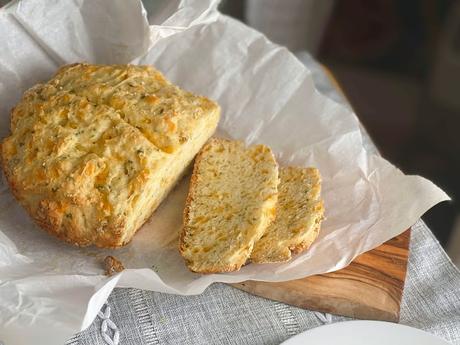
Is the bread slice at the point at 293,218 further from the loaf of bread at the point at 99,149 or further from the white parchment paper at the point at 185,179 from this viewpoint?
the loaf of bread at the point at 99,149

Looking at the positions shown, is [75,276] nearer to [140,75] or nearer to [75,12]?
[140,75]

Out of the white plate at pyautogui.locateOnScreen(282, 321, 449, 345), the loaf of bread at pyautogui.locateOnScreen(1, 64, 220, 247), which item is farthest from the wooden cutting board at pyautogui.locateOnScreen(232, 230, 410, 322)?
the loaf of bread at pyautogui.locateOnScreen(1, 64, 220, 247)

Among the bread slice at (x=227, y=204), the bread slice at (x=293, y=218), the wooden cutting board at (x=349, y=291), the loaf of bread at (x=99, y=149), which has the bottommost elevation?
the wooden cutting board at (x=349, y=291)

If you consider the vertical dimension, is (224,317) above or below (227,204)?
below

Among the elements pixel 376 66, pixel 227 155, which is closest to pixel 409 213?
pixel 227 155

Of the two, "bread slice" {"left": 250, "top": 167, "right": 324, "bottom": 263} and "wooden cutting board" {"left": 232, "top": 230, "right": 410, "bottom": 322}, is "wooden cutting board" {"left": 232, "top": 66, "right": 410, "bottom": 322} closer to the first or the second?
"wooden cutting board" {"left": 232, "top": 230, "right": 410, "bottom": 322}

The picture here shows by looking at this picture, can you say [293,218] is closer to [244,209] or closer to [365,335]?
[244,209]

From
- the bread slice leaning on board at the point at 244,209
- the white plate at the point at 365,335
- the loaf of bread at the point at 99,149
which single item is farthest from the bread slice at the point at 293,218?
the loaf of bread at the point at 99,149

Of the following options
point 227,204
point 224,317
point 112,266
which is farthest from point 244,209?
point 112,266
